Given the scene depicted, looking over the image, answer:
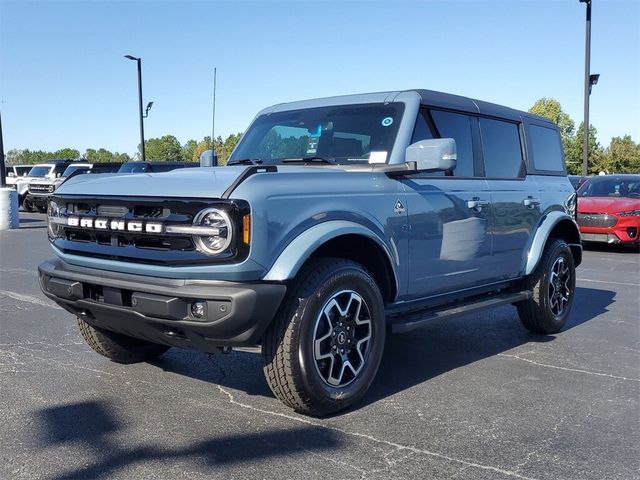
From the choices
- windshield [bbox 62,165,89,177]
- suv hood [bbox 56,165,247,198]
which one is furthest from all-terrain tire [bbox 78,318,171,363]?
windshield [bbox 62,165,89,177]

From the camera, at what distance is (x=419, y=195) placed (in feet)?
14.5

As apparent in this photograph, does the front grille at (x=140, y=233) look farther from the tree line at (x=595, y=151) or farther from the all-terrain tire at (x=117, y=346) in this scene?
the tree line at (x=595, y=151)

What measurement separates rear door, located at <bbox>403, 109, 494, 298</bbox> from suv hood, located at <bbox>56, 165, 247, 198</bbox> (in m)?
1.37

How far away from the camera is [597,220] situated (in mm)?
13023

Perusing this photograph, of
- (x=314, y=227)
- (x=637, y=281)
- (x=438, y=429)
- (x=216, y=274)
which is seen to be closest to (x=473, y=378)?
(x=438, y=429)

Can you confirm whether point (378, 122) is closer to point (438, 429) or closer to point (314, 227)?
point (314, 227)

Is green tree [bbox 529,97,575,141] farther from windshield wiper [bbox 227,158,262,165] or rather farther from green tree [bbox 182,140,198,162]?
windshield wiper [bbox 227,158,262,165]

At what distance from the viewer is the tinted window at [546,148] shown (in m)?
6.21

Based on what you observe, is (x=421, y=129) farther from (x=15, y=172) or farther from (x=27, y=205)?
(x=15, y=172)

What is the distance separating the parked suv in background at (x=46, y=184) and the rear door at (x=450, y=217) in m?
18.3

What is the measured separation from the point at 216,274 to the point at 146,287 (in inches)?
15.7

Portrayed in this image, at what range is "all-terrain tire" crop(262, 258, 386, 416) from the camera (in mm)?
3562

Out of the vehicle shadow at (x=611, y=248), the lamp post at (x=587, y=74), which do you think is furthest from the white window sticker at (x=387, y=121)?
the lamp post at (x=587, y=74)

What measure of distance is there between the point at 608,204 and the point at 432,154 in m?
10.2
